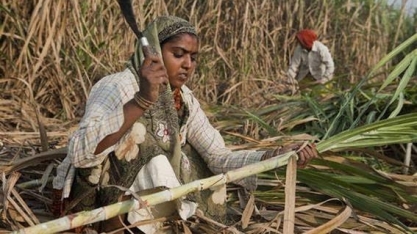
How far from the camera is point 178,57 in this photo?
2.16 metres

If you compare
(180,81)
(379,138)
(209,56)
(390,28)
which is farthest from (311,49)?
(180,81)

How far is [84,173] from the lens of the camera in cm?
210

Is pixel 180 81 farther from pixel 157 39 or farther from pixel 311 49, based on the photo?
pixel 311 49

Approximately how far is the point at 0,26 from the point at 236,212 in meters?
2.64

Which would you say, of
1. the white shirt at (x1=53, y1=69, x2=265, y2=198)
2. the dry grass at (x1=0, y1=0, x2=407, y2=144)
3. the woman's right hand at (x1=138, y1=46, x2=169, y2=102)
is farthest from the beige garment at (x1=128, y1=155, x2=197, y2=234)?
the dry grass at (x1=0, y1=0, x2=407, y2=144)

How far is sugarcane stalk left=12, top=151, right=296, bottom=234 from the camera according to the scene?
161 cm

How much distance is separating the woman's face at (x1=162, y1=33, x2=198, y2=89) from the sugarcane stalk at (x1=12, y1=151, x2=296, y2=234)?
388 millimetres

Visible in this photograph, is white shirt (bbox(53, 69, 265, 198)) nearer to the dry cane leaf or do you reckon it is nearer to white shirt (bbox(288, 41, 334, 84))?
the dry cane leaf

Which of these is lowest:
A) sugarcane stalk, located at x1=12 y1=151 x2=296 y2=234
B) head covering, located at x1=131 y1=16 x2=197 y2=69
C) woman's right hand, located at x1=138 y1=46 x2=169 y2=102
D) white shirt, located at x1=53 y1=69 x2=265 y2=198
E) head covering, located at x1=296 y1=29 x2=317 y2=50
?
sugarcane stalk, located at x1=12 y1=151 x2=296 y2=234

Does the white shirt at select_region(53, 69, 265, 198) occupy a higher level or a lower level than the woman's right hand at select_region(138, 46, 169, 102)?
lower

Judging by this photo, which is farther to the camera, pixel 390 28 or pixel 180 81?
pixel 390 28

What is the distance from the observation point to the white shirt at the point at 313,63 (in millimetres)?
7117

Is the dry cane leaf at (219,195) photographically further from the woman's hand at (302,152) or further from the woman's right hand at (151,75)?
the woman's right hand at (151,75)

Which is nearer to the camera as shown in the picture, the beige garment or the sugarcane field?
the sugarcane field
